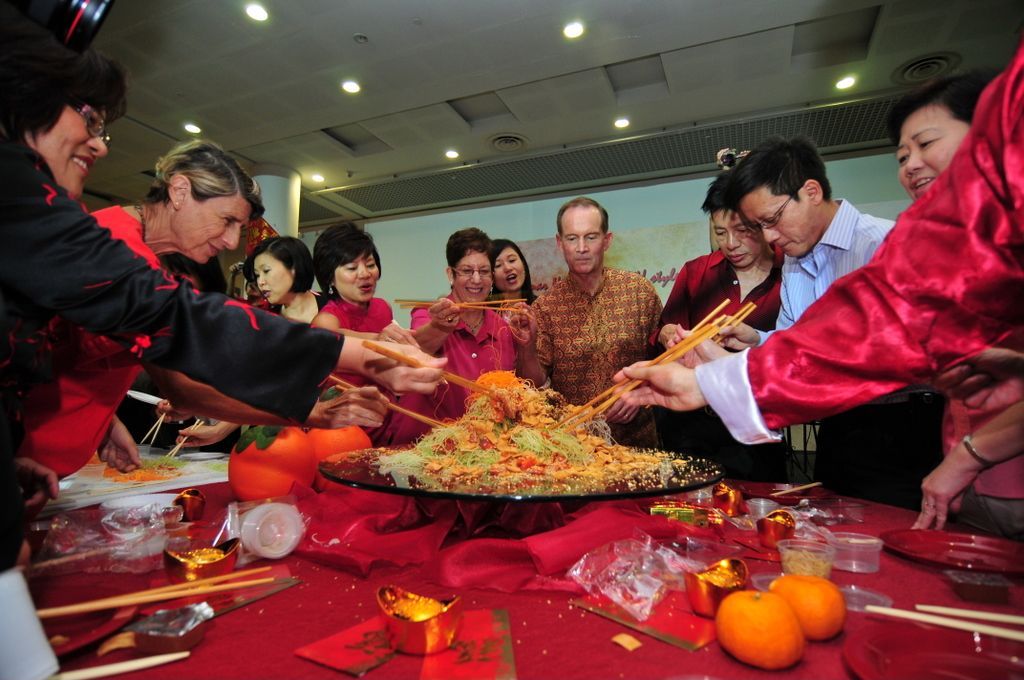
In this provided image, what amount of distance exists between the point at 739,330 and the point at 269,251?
8.87 feet

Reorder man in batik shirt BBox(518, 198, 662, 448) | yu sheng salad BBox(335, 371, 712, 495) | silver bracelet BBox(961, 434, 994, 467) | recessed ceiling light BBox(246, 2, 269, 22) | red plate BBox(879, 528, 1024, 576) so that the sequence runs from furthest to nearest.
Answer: recessed ceiling light BBox(246, 2, 269, 22)
man in batik shirt BBox(518, 198, 662, 448)
silver bracelet BBox(961, 434, 994, 467)
yu sheng salad BBox(335, 371, 712, 495)
red plate BBox(879, 528, 1024, 576)

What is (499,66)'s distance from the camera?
519cm

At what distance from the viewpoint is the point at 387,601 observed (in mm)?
885

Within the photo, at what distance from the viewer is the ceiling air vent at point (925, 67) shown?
4.92 meters

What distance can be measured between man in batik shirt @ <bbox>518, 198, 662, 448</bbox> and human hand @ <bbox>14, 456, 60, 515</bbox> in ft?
7.11

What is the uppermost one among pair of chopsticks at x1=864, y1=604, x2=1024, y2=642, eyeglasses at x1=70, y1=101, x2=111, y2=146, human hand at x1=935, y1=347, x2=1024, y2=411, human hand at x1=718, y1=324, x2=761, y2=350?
eyeglasses at x1=70, y1=101, x2=111, y2=146

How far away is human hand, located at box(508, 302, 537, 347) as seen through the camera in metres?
2.96

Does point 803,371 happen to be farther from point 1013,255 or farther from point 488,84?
point 488,84

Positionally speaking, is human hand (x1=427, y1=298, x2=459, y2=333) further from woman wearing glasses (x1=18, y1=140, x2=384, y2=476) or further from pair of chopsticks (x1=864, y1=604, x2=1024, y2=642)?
pair of chopsticks (x1=864, y1=604, x2=1024, y2=642)

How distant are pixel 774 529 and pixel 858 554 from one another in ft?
0.59

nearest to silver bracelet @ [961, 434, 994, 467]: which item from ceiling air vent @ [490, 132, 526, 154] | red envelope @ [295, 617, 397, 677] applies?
red envelope @ [295, 617, 397, 677]

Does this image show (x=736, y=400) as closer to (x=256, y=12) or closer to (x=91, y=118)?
(x=91, y=118)

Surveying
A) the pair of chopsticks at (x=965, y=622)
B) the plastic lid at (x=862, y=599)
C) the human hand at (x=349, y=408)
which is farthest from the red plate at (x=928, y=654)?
the human hand at (x=349, y=408)

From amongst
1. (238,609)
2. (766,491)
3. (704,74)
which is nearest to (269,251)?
(238,609)
